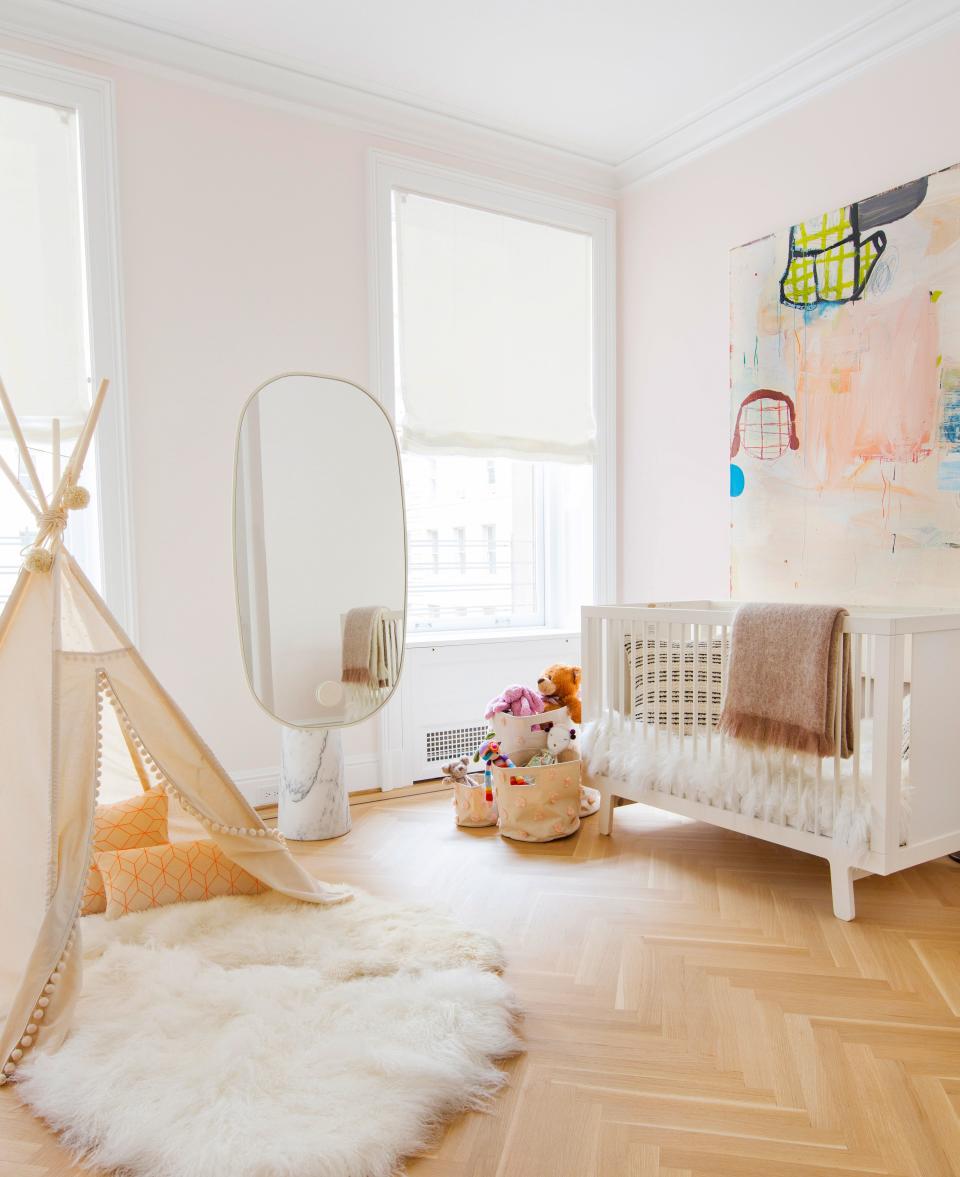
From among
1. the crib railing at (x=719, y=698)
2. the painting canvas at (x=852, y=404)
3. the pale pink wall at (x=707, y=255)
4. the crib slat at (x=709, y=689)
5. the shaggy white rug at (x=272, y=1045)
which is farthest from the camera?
the pale pink wall at (x=707, y=255)

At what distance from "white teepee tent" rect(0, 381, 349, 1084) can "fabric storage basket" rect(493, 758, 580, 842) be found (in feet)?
2.26

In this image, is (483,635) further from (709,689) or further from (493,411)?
(709,689)

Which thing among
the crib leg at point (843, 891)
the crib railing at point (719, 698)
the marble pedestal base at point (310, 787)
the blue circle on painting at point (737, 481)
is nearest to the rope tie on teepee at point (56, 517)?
the marble pedestal base at point (310, 787)

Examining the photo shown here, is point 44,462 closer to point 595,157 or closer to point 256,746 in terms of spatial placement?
point 256,746

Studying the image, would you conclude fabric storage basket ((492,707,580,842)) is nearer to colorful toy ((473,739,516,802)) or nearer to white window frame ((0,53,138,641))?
colorful toy ((473,739,516,802))

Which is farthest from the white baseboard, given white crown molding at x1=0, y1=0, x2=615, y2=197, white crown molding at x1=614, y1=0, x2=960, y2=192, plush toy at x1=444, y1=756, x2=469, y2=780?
white crown molding at x1=614, y1=0, x2=960, y2=192

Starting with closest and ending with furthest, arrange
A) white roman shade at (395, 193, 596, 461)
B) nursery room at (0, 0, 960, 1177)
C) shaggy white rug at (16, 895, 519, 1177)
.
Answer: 1. shaggy white rug at (16, 895, 519, 1177)
2. nursery room at (0, 0, 960, 1177)
3. white roman shade at (395, 193, 596, 461)

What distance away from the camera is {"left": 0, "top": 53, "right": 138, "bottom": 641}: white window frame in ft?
8.88

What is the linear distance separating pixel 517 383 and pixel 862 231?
1376 millimetres

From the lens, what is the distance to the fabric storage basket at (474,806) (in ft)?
9.36

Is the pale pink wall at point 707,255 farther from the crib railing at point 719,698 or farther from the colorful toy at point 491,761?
the colorful toy at point 491,761

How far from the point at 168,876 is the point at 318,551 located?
1020 mm

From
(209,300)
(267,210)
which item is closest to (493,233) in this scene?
(267,210)

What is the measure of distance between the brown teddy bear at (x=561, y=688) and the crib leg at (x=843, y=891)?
1.13m
